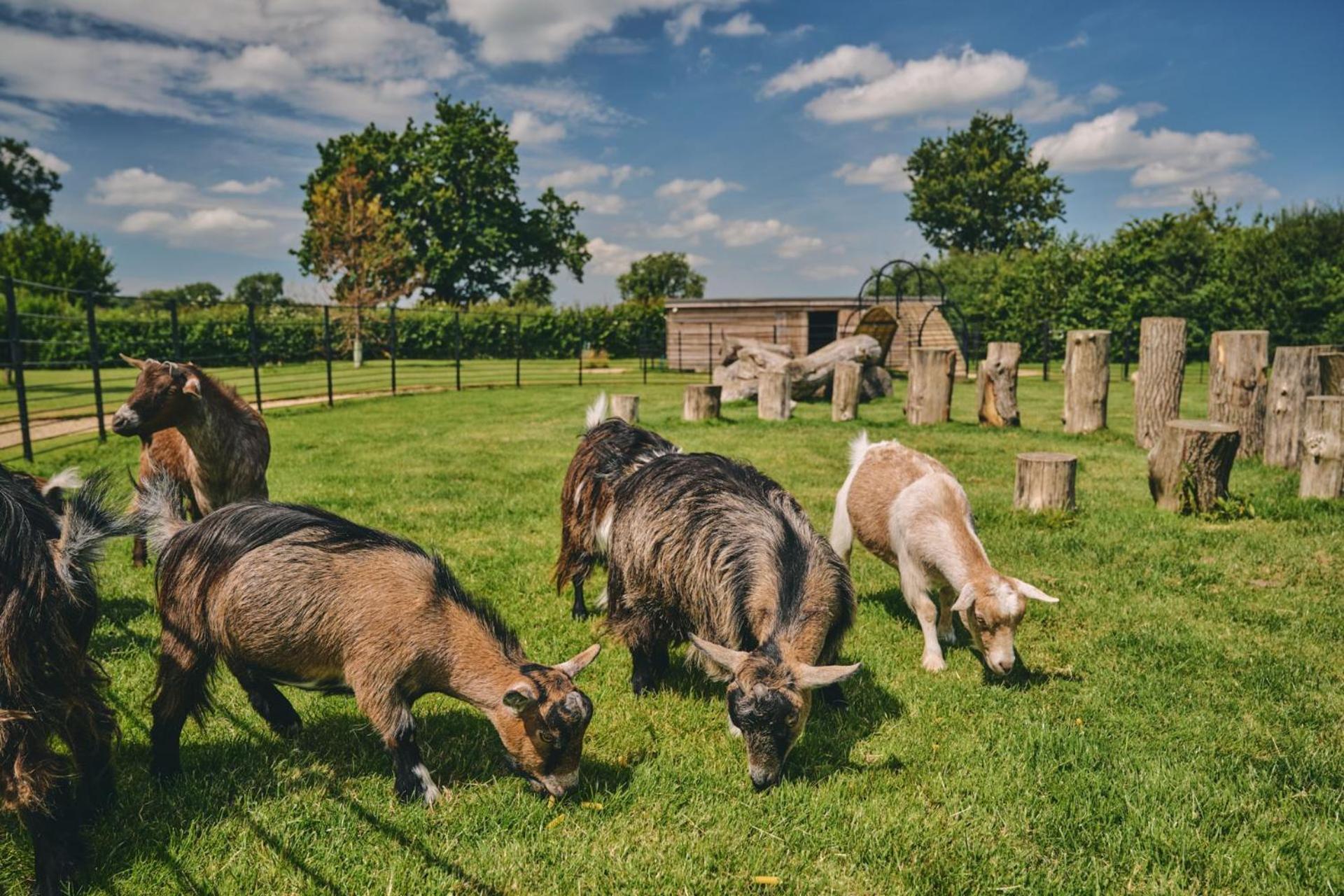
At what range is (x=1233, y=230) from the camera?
1199 inches

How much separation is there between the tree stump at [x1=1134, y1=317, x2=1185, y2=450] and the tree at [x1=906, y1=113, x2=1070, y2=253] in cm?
5049

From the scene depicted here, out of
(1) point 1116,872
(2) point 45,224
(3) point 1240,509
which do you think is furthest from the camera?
(2) point 45,224

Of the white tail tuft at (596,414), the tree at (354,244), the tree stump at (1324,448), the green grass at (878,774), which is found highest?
the tree at (354,244)

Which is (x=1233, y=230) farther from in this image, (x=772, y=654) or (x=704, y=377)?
(x=772, y=654)

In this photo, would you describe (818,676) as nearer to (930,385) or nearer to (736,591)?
(736,591)

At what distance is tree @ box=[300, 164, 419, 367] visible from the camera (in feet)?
124

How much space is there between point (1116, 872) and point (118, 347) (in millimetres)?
36275

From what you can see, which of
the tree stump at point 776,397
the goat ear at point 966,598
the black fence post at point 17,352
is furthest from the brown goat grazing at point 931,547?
the black fence post at point 17,352

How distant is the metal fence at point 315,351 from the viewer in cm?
2042

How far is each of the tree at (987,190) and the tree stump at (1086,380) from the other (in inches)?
1928

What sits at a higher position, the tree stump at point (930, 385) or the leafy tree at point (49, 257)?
the leafy tree at point (49, 257)

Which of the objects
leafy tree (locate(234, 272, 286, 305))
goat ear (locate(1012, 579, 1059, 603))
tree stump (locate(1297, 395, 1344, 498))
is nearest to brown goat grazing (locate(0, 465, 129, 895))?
goat ear (locate(1012, 579, 1059, 603))

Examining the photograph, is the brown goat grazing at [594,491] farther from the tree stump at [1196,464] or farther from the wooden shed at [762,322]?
the wooden shed at [762,322]

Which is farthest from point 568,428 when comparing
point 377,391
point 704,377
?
point 704,377
